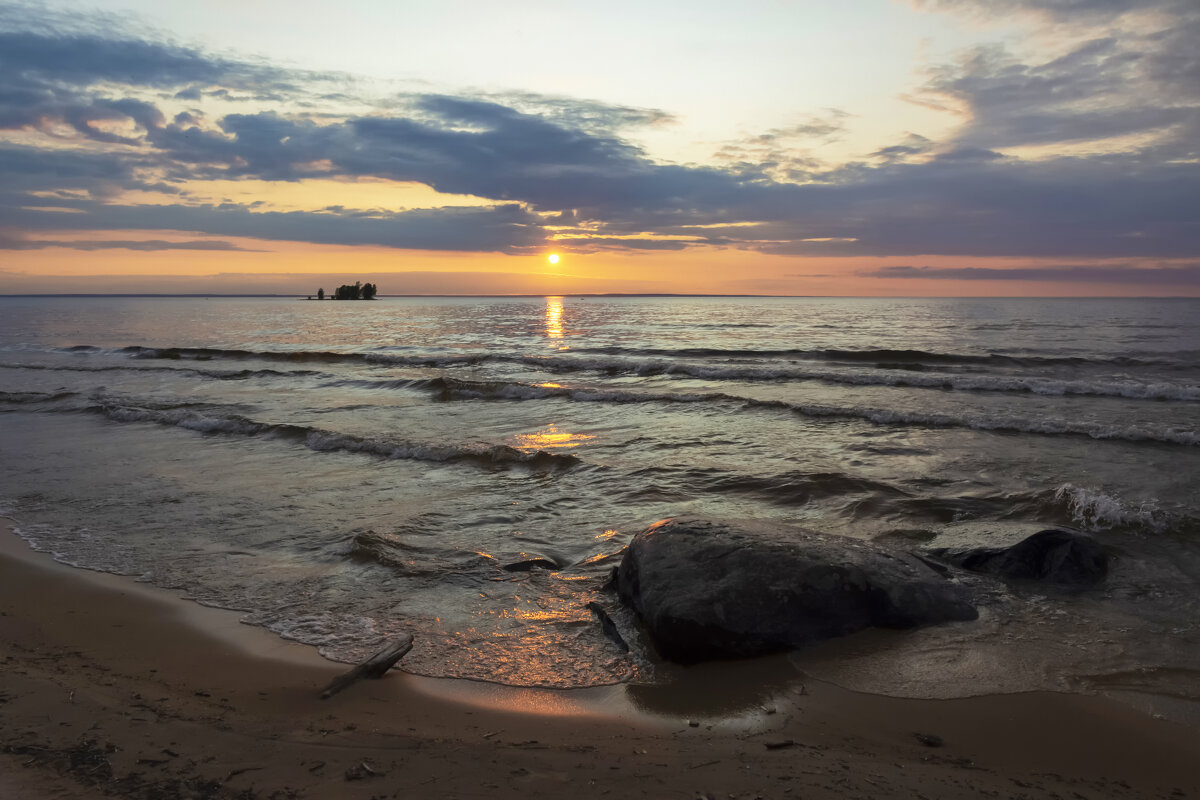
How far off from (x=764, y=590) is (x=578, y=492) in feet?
15.3

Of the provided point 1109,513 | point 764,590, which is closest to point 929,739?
point 764,590

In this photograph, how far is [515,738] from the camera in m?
3.82

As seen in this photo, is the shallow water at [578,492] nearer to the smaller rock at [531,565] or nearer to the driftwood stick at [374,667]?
the smaller rock at [531,565]

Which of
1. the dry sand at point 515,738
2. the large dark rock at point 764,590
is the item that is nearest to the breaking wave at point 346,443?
the large dark rock at point 764,590

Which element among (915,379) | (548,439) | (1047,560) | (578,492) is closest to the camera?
(1047,560)

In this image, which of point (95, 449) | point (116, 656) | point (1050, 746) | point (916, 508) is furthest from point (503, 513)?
point (95, 449)

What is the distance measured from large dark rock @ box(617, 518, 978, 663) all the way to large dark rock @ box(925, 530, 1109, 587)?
844mm

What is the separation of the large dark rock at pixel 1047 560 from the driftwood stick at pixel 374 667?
5.07m

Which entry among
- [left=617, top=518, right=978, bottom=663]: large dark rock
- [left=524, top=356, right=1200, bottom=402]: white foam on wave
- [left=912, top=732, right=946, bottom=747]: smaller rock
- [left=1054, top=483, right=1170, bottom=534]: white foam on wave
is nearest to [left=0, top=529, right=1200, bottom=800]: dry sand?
[left=912, top=732, right=946, bottom=747]: smaller rock

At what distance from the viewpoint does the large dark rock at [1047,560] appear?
615 cm

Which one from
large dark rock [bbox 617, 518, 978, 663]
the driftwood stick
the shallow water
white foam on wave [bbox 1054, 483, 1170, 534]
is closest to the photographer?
the driftwood stick

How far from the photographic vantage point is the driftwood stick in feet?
14.4

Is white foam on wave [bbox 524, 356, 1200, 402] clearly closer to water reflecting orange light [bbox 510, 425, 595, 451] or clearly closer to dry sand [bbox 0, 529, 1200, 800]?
water reflecting orange light [bbox 510, 425, 595, 451]

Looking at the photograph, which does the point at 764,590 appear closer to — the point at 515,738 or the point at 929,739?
the point at 929,739
